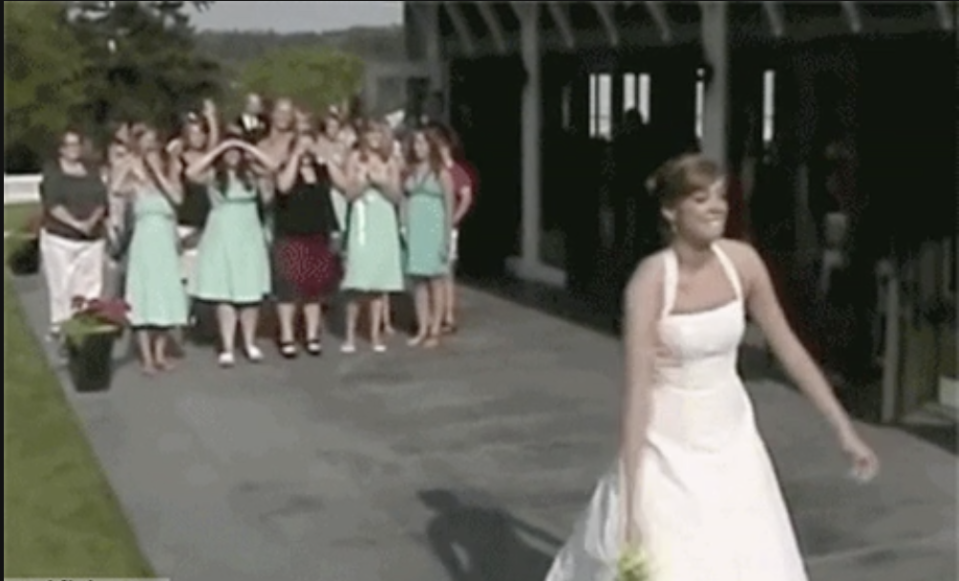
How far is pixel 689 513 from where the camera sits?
573 centimetres

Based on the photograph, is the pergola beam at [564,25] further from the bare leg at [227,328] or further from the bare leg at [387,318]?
the bare leg at [227,328]

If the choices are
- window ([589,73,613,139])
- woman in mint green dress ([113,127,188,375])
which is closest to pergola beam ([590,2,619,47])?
window ([589,73,613,139])

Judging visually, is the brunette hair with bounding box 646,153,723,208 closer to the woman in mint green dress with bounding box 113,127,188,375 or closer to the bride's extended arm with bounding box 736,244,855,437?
the bride's extended arm with bounding box 736,244,855,437

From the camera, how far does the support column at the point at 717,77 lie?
48.0 ft

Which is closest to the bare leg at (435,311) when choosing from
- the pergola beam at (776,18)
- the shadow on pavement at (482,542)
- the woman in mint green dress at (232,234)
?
the woman in mint green dress at (232,234)

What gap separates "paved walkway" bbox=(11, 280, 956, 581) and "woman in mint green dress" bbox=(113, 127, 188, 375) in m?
0.46

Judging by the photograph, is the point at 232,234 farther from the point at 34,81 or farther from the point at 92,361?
the point at 34,81

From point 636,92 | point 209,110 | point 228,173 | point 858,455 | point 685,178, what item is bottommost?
point 858,455

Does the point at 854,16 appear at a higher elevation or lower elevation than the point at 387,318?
higher

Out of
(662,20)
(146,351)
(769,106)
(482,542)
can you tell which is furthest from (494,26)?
(482,542)

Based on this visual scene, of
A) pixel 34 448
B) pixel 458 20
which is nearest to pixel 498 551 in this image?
pixel 34 448

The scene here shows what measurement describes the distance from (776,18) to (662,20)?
224 cm

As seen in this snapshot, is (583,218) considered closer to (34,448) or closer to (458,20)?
(458,20)

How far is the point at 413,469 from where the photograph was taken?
32.9ft
